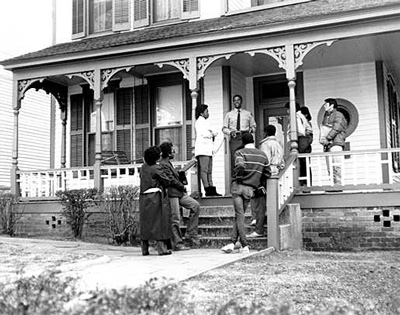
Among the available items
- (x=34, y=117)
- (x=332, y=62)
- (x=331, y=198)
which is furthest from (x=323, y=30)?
(x=34, y=117)

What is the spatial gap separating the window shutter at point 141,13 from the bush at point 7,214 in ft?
18.0

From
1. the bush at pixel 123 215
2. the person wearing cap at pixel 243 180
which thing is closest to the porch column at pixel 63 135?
the bush at pixel 123 215

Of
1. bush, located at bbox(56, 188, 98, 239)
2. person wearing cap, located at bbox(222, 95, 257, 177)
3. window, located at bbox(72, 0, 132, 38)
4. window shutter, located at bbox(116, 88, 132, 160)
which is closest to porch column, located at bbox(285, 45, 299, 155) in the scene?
person wearing cap, located at bbox(222, 95, 257, 177)

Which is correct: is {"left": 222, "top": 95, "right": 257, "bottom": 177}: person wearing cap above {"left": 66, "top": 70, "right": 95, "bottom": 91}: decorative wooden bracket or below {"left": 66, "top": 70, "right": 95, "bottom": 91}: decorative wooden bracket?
below

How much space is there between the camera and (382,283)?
19.8 feet

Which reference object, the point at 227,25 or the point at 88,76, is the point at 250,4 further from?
the point at 88,76

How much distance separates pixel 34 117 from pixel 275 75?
9.15m

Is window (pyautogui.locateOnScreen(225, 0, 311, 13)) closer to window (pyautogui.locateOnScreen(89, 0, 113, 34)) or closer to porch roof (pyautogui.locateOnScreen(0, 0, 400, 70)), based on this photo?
porch roof (pyautogui.locateOnScreen(0, 0, 400, 70))

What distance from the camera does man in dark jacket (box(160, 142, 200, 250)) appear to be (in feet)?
28.6

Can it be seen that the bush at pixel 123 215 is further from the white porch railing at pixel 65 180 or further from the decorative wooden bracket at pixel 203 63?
the decorative wooden bracket at pixel 203 63

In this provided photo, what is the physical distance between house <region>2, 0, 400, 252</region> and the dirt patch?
2.05 m

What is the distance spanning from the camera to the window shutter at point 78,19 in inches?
597

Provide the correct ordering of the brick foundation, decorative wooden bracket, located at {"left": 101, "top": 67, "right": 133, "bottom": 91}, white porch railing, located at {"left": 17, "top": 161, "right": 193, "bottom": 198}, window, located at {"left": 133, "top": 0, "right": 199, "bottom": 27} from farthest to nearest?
window, located at {"left": 133, "top": 0, "right": 199, "bottom": 27}, decorative wooden bracket, located at {"left": 101, "top": 67, "right": 133, "bottom": 91}, white porch railing, located at {"left": 17, "top": 161, "right": 193, "bottom": 198}, the brick foundation

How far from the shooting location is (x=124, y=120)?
14.3 metres
